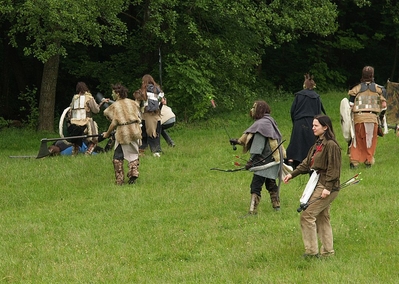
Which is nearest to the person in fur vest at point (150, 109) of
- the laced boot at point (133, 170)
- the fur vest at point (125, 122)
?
the fur vest at point (125, 122)

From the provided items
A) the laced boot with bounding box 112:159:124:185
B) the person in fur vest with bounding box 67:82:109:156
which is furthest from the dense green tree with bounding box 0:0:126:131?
the laced boot with bounding box 112:159:124:185

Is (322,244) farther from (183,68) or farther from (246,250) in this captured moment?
(183,68)

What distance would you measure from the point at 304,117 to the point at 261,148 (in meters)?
2.75

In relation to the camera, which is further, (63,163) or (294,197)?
(63,163)

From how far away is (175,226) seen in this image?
1232 cm

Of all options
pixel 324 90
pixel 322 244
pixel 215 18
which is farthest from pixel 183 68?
pixel 322 244

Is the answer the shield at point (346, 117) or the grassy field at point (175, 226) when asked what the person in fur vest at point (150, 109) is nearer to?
the grassy field at point (175, 226)

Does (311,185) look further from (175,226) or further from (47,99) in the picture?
(47,99)

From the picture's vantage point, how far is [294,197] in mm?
14031

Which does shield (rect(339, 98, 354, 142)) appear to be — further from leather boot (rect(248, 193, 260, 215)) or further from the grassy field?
leather boot (rect(248, 193, 260, 215))

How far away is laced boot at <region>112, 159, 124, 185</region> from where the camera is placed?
15500 mm

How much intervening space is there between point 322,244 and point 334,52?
2774 cm

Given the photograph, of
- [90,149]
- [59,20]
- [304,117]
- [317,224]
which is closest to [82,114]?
[90,149]

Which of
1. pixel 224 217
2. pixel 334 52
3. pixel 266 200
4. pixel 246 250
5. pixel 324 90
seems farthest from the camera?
pixel 334 52
